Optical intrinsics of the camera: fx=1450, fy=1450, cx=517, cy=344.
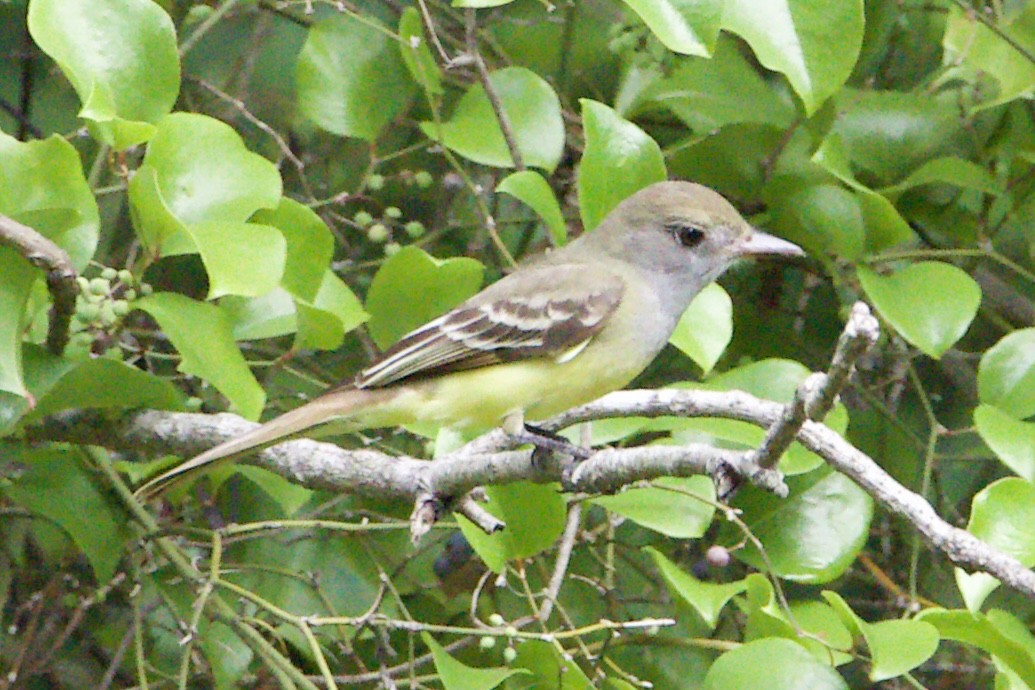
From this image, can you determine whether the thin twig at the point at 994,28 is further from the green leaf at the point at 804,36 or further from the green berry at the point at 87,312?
the green berry at the point at 87,312

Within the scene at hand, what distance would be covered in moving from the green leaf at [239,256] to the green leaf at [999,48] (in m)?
1.76

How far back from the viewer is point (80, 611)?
10.9ft

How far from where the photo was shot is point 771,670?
255 cm

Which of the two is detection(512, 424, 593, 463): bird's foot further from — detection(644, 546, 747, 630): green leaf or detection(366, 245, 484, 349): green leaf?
detection(366, 245, 484, 349): green leaf

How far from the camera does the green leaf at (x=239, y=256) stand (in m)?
2.44

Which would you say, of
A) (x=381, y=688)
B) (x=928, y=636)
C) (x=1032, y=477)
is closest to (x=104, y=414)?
(x=381, y=688)

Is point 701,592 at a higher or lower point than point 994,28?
lower

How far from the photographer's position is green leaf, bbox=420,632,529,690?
2.60m

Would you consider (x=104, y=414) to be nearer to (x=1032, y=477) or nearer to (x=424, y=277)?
(x=424, y=277)

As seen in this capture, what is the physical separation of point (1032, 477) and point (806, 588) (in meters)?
1.15

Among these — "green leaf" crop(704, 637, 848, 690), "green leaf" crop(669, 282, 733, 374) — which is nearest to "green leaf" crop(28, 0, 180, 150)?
"green leaf" crop(669, 282, 733, 374)

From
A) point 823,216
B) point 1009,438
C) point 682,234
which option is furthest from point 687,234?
point 1009,438

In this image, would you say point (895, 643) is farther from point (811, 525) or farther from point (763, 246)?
point (763, 246)

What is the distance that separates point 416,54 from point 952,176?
4.15 ft
